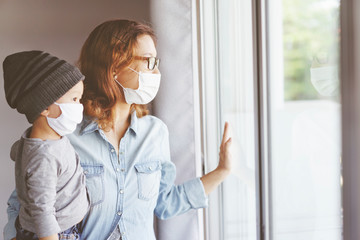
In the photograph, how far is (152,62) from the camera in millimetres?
1303

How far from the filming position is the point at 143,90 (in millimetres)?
1313

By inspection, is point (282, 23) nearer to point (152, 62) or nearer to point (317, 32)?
point (317, 32)

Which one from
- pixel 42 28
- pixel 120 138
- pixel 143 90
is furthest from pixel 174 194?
pixel 42 28

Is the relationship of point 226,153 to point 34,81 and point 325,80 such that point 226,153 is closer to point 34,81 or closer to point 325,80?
point 325,80

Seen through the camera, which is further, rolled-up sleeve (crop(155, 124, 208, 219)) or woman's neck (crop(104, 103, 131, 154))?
rolled-up sleeve (crop(155, 124, 208, 219))

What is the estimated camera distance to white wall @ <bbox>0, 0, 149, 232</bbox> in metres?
2.24

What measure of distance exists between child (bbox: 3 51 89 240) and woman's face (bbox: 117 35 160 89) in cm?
22

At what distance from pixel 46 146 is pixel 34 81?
19 centimetres

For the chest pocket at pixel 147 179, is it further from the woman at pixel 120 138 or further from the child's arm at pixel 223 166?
the child's arm at pixel 223 166

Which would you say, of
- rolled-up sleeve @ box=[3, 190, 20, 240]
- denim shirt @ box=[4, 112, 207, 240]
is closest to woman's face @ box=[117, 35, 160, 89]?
denim shirt @ box=[4, 112, 207, 240]

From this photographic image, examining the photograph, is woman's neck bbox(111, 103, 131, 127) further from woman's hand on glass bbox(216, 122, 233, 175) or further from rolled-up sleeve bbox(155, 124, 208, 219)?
woman's hand on glass bbox(216, 122, 233, 175)

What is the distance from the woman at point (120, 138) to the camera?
4.05 ft

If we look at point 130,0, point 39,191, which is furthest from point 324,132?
point 130,0

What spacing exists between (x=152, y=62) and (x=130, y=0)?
119cm
